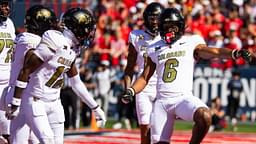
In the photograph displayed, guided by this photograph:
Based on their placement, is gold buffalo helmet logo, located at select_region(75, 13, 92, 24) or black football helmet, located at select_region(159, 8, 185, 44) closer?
gold buffalo helmet logo, located at select_region(75, 13, 92, 24)

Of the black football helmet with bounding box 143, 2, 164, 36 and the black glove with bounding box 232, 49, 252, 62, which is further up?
the black football helmet with bounding box 143, 2, 164, 36

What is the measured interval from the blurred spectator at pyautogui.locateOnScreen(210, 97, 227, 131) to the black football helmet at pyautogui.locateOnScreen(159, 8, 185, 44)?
366 inches

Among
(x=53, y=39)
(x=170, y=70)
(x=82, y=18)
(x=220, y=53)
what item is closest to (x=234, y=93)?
(x=170, y=70)

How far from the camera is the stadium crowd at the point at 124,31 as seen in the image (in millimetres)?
19953

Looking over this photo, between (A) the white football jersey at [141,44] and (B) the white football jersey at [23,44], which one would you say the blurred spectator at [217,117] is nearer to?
(A) the white football jersey at [141,44]

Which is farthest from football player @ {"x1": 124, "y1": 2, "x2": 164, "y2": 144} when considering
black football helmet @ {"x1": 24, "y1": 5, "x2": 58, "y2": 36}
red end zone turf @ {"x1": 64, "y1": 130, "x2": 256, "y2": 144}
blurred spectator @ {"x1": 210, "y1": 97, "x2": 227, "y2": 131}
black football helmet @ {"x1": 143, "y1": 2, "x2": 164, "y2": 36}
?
blurred spectator @ {"x1": 210, "y1": 97, "x2": 227, "y2": 131}

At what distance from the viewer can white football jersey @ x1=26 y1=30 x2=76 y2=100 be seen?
8.32 m

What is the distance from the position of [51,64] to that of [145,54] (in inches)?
100.0

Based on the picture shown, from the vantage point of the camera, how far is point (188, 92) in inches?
360

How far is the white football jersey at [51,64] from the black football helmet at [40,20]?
2.13 ft

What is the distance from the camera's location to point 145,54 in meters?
10.8

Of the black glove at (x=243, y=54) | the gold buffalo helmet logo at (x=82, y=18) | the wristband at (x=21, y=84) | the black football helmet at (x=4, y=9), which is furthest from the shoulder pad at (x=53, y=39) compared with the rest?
the black football helmet at (x=4, y=9)

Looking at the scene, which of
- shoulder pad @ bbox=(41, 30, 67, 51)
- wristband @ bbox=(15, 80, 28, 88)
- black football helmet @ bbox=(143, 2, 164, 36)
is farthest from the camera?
black football helmet @ bbox=(143, 2, 164, 36)

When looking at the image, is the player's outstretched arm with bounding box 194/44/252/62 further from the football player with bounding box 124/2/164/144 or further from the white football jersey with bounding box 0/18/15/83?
the white football jersey with bounding box 0/18/15/83
